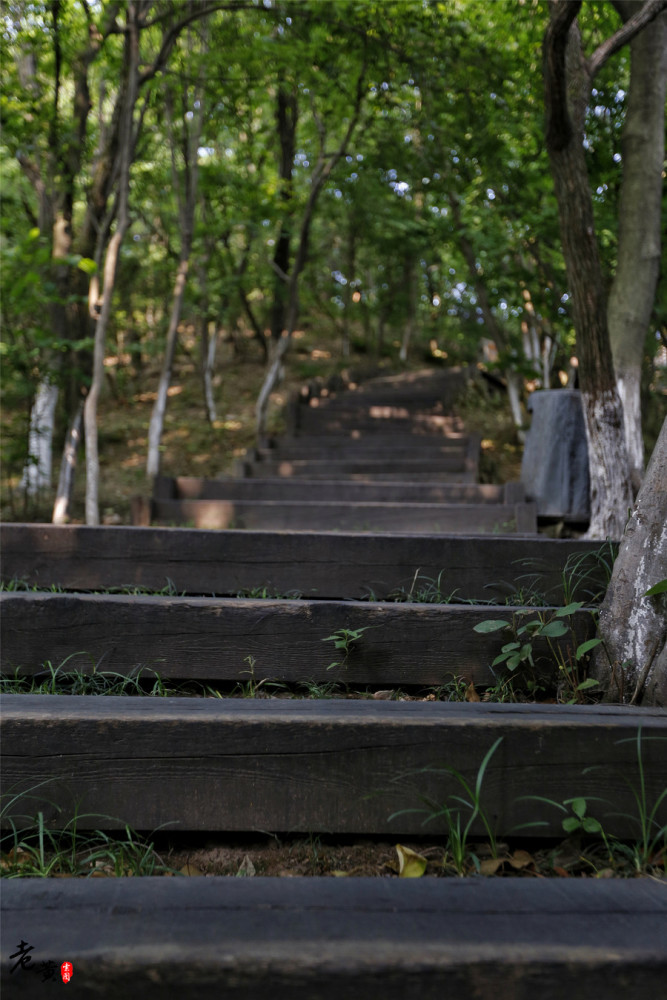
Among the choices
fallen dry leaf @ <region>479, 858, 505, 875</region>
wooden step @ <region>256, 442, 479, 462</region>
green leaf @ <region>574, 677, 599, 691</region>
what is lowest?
fallen dry leaf @ <region>479, 858, 505, 875</region>

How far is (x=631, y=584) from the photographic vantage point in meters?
2.20

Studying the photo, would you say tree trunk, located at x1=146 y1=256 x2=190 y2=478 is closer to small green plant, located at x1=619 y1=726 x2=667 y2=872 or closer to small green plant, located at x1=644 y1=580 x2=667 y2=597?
small green plant, located at x1=644 y1=580 x2=667 y2=597

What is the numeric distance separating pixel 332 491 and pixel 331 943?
18.3ft

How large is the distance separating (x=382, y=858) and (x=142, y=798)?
64 centimetres

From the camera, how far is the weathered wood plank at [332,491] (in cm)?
654

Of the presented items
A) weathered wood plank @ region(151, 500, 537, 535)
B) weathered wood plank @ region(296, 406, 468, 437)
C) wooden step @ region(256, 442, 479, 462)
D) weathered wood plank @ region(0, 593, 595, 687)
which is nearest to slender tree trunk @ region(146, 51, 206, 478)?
wooden step @ region(256, 442, 479, 462)

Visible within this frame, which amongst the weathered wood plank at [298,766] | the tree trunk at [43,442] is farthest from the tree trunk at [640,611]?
the tree trunk at [43,442]

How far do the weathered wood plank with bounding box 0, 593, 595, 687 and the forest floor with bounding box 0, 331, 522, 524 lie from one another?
5355 mm

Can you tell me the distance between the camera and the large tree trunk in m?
5.21

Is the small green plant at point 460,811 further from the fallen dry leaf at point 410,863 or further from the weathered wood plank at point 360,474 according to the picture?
the weathered wood plank at point 360,474

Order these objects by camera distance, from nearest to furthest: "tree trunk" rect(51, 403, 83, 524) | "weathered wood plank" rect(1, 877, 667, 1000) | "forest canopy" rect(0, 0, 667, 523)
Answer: "weathered wood plank" rect(1, 877, 667, 1000), "tree trunk" rect(51, 403, 83, 524), "forest canopy" rect(0, 0, 667, 523)

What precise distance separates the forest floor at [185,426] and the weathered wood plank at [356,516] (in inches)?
87.9

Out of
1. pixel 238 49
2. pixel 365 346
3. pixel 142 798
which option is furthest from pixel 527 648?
pixel 365 346

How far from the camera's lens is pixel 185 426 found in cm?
1170
